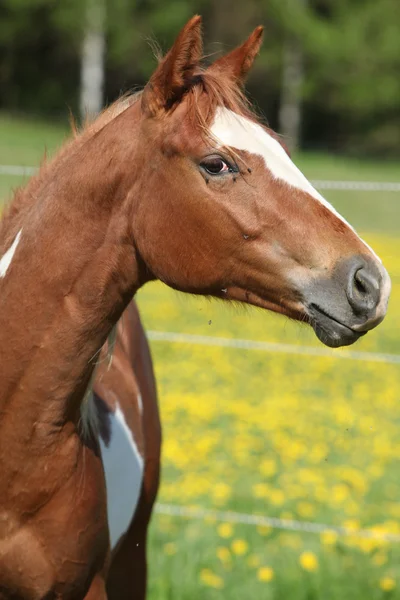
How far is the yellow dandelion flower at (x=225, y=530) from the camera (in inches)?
159

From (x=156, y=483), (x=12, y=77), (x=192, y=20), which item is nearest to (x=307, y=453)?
(x=156, y=483)

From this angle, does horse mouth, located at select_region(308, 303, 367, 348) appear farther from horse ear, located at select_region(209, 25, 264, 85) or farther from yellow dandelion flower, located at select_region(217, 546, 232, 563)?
yellow dandelion flower, located at select_region(217, 546, 232, 563)

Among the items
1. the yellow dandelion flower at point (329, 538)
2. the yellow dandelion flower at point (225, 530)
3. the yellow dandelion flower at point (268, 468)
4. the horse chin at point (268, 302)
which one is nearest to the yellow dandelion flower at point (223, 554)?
the yellow dandelion flower at point (225, 530)

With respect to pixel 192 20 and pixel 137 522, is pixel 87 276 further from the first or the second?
pixel 137 522

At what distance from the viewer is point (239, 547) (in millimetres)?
3883

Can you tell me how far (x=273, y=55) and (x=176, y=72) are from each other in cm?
3278

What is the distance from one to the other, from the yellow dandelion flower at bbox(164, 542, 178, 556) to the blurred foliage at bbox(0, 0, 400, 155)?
27972 millimetres

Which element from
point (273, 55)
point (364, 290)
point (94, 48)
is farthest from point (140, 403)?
point (273, 55)

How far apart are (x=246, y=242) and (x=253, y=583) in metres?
2.04

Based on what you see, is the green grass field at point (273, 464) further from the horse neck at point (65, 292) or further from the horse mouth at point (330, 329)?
the horse neck at point (65, 292)

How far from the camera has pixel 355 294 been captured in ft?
6.55

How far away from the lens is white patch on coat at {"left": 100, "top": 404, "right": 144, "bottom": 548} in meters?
2.59

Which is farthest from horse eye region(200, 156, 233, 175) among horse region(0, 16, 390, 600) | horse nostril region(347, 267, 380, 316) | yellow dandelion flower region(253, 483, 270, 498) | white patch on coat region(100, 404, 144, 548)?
yellow dandelion flower region(253, 483, 270, 498)

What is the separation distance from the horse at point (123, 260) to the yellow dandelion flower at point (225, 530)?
177 cm
